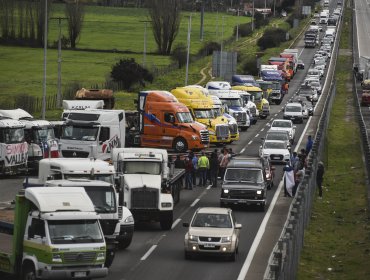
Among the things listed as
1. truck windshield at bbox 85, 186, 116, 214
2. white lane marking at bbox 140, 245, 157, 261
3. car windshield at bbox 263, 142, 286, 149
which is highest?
truck windshield at bbox 85, 186, 116, 214

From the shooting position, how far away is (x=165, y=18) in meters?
147

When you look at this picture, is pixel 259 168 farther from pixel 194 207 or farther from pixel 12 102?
pixel 12 102

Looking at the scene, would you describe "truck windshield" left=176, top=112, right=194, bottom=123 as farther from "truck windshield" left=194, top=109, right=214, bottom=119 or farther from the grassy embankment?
the grassy embankment

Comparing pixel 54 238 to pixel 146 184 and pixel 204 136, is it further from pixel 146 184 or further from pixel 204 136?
pixel 204 136

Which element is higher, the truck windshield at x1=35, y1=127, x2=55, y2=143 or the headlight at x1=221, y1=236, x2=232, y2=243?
the headlight at x1=221, y1=236, x2=232, y2=243

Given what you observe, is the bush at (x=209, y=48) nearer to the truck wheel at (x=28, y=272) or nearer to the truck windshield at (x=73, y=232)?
the truck windshield at (x=73, y=232)

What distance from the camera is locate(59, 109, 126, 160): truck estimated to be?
50.3 metres

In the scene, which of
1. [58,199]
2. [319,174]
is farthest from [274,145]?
[58,199]

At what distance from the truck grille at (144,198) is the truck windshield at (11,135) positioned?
1518cm

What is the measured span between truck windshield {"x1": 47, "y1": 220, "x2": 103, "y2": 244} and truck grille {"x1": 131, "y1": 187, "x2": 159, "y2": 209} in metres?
10.4

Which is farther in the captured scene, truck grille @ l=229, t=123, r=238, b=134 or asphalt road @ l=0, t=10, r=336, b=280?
truck grille @ l=229, t=123, r=238, b=134

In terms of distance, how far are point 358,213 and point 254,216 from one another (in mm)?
4021

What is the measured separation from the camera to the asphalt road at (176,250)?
95.9 feet

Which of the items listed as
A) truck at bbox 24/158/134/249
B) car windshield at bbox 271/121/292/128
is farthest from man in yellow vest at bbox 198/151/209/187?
car windshield at bbox 271/121/292/128
